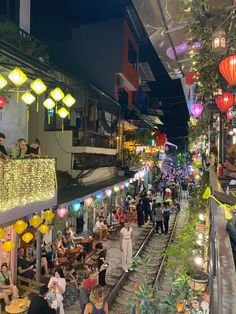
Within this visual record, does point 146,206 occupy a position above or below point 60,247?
above

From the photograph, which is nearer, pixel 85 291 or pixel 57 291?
pixel 85 291

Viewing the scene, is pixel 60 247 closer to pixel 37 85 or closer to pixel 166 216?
pixel 37 85

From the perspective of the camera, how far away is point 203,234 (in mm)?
7703

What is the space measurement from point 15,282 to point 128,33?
21204 mm

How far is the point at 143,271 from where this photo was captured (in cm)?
766

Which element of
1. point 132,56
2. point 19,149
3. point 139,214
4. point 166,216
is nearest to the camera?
point 19,149

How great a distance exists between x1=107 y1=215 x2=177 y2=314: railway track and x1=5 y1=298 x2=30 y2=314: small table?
9.09 ft

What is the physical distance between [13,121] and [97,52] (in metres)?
14.1

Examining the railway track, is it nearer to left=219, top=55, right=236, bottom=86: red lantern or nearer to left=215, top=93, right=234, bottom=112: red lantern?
left=219, top=55, right=236, bottom=86: red lantern

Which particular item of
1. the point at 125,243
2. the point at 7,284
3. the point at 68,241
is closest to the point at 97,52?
the point at 68,241

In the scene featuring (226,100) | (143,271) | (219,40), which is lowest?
(143,271)

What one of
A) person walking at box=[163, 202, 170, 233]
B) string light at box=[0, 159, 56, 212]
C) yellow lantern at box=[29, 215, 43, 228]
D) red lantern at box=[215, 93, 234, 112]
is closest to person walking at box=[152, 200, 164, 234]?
person walking at box=[163, 202, 170, 233]

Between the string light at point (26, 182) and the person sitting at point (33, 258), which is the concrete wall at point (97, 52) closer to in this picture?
the person sitting at point (33, 258)

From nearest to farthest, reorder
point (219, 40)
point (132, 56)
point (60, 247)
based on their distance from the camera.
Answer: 1. point (219, 40)
2. point (60, 247)
3. point (132, 56)
